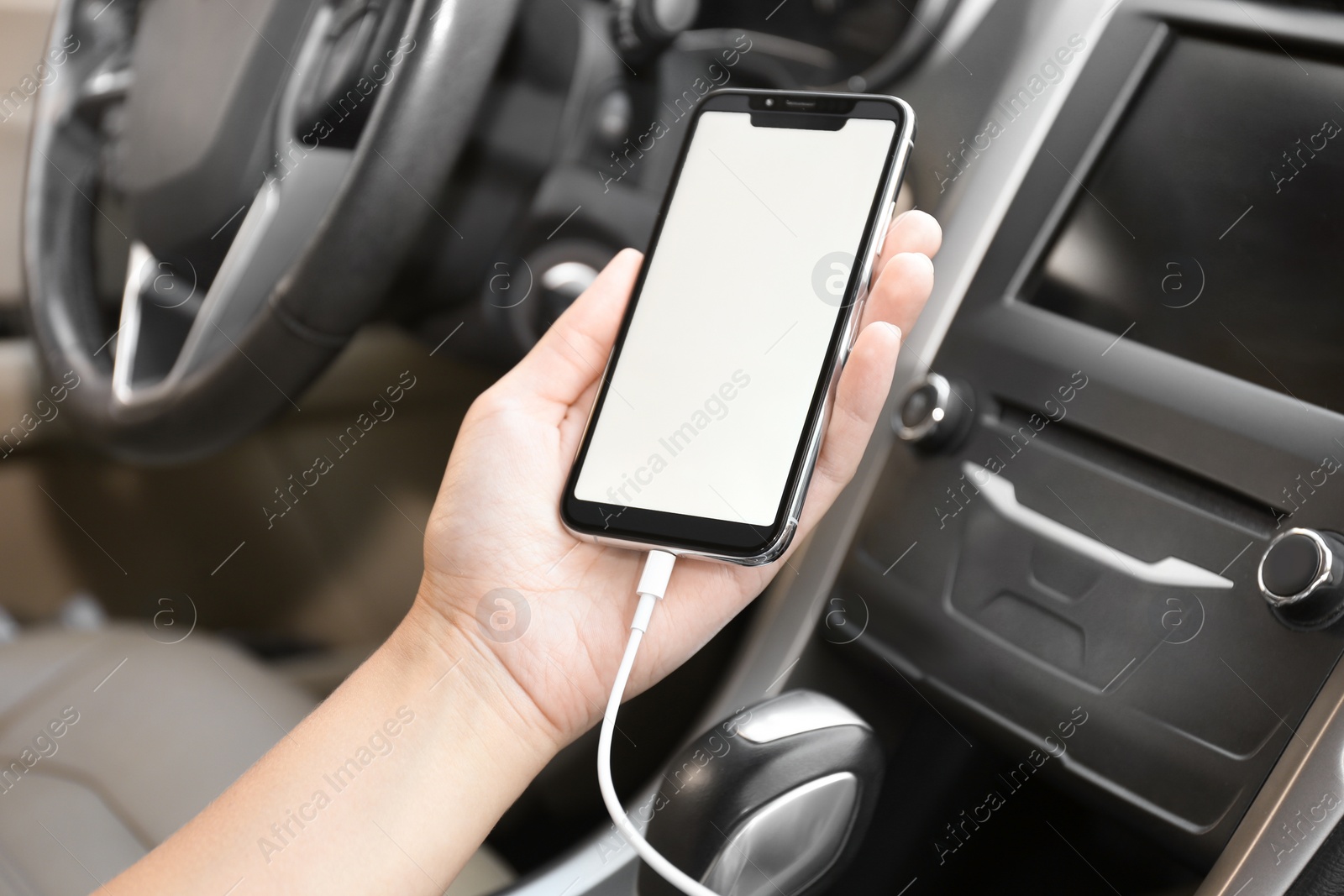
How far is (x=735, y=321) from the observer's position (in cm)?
53

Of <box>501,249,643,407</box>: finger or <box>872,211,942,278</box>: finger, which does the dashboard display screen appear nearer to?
<box>872,211,942,278</box>: finger

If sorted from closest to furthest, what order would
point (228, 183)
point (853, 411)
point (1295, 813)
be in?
point (1295, 813), point (853, 411), point (228, 183)

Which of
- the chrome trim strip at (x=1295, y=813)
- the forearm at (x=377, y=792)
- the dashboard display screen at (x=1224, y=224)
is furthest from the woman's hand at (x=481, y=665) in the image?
the chrome trim strip at (x=1295, y=813)

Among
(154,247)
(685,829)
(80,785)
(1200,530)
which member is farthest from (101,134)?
(1200,530)

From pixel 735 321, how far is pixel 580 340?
0.34ft

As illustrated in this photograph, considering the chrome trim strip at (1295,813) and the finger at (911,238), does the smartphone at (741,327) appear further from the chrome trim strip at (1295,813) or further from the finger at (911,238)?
the chrome trim strip at (1295,813)

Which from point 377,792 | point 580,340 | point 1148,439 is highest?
point 1148,439

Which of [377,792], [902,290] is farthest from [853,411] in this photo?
[377,792]

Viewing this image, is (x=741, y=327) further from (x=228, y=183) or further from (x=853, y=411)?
(x=228, y=183)

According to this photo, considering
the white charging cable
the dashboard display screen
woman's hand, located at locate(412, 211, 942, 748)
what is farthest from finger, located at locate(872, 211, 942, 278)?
the white charging cable

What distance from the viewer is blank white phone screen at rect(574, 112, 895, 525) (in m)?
0.49

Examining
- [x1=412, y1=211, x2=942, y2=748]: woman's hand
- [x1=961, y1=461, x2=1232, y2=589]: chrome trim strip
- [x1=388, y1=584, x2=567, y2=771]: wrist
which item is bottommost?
[x1=388, y1=584, x2=567, y2=771]: wrist

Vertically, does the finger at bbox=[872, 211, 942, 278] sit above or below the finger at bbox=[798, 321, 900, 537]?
above

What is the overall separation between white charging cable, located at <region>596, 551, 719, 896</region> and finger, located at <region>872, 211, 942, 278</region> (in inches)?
8.1
